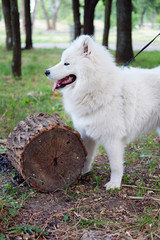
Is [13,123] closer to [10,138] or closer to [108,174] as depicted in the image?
[10,138]

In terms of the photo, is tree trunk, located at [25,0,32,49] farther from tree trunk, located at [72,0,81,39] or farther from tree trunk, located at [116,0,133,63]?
tree trunk, located at [116,0,133,63]

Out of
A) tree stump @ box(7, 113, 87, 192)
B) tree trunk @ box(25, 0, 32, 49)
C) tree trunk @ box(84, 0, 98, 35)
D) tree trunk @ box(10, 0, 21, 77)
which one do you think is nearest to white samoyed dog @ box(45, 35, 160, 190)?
tree stump @ box(7, 113, 87, 192)

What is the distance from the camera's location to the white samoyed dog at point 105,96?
2926mm

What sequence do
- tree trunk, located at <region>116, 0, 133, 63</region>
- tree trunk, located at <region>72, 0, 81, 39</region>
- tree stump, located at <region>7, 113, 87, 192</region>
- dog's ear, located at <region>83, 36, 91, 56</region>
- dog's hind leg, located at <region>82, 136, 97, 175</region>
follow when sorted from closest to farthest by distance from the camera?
dog's ear, located at <region>83, 36, 91, 56</region> → tree stump, located at <region>7, 113, 87, 192</region> → dog's hind leg, located at <region>82, 136, 97, 175</region> → tree trunk, located at <region>116, 0, 133, 63</region> → tree trunk, located at <region>72, 0, 81, 39</region>

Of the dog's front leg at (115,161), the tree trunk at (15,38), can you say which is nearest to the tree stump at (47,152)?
the dog's front leg at (115,161)

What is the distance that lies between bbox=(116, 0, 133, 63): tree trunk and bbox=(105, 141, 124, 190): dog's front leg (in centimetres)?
677

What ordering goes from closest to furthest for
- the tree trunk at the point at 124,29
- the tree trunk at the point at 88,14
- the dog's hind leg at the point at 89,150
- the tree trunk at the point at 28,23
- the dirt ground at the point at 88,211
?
1. the dirt ground at the point at 88,211
2. the dog's hind leg at the point at 89,150
3. the tree trunk at the point at 88,14
4. the tree trunk at the point at 124,29
5. the tree trunk at the point at 28,23

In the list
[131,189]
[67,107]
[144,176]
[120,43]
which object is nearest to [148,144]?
[144,176]

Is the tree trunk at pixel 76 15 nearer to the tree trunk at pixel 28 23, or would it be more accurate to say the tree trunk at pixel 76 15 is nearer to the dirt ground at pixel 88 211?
the tree trunk at pixel 28 23

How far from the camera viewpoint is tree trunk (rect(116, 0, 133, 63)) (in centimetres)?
888

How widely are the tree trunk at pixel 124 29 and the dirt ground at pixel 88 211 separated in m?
6.55

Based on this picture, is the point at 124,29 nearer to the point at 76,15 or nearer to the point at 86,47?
the point at 76,15

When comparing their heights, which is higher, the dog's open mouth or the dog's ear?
the dog's ear

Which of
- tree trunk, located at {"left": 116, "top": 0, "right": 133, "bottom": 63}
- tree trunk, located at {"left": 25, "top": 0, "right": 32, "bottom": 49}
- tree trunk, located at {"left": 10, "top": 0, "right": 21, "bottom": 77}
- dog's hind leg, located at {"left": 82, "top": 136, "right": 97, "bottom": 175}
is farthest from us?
tree trunk, located at {"left": 25, "top": 0, "right": 32, "bottom": 49}
